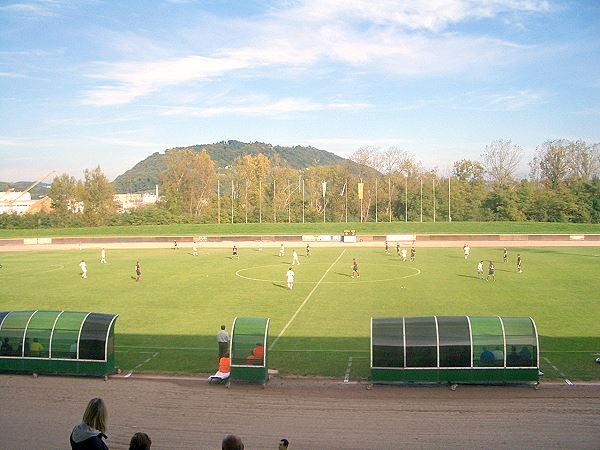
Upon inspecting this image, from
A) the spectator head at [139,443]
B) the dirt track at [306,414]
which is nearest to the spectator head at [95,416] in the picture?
the spectator head at [139,443]

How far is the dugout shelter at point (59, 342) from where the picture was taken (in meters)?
17.7

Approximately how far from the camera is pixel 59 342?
17.8 m

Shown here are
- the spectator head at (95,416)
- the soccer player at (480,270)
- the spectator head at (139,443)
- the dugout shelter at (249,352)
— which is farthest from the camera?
the soccer player at (480,270)

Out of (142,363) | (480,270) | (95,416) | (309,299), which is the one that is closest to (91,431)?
(95,416)

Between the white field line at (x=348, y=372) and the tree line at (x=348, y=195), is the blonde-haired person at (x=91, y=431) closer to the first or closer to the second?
the white field line at (x=348, y=372)

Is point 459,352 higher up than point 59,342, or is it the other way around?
point 59,342

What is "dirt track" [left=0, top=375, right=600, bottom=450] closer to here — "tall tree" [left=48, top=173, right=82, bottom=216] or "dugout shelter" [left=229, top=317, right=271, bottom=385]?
"dugout shelter" [left=229, top=317, right=271, bottom=385]

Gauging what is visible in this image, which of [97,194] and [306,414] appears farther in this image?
[97,194]

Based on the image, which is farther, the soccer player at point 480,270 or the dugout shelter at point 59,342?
the soccer player at point 480,270

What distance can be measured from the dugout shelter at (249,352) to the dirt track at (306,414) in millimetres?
425

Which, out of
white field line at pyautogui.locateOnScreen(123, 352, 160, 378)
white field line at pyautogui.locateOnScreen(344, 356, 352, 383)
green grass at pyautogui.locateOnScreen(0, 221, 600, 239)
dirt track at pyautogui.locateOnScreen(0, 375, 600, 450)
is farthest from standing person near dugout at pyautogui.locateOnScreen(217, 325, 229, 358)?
green grass at pyautogui.locateOnScreen(0, 221, 600, 239)

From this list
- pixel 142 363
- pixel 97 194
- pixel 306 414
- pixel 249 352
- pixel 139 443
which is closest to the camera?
pixel 139 443

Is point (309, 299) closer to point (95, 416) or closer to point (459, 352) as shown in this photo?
point (459, 352)

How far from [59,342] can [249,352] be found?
588 cm
